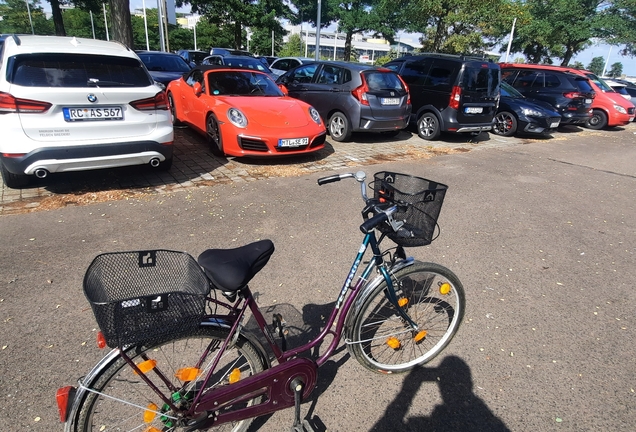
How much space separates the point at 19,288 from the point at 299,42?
53449 mm

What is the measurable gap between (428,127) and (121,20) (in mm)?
7845

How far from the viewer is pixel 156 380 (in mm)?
2234

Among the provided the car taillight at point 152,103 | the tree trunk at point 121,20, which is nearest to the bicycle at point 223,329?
the car taillight at point 152,103

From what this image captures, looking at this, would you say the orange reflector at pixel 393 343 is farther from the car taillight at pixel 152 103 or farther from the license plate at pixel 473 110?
the license plate at pixel 473 110

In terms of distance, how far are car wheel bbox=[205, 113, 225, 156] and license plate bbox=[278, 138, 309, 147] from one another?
105 cm

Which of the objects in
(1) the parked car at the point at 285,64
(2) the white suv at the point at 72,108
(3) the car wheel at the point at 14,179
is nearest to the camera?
(2) the white suv at the point at 72,108

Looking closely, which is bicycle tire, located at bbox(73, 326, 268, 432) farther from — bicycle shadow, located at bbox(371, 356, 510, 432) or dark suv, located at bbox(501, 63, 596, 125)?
dark suv, located at bbox(501, 63, 596, 125)

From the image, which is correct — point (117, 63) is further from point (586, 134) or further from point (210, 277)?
point (586, 134)

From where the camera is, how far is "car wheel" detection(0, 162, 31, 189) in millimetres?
4781

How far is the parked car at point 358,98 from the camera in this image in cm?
837

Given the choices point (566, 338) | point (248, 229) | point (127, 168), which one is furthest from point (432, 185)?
point (127, 168)

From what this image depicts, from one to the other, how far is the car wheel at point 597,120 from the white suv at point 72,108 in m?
15.5

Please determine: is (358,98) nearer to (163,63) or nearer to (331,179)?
(163,63)

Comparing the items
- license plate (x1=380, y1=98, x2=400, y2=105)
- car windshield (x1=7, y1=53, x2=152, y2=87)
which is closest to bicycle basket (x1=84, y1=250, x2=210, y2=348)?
car windshield (x1=7, y1=53, x2=152, y2=87)
